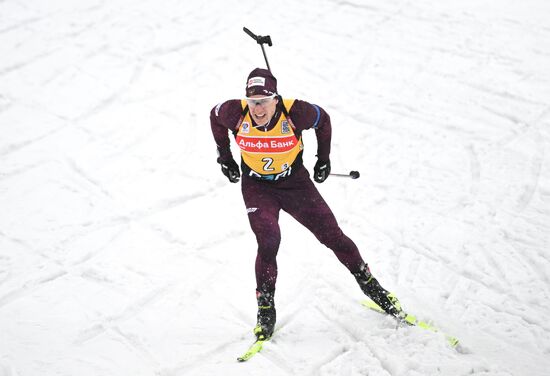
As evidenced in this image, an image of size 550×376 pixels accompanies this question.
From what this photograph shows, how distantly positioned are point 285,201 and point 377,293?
1136 mm

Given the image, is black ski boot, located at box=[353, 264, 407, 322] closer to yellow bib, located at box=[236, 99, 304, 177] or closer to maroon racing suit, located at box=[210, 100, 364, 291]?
maroon racing suit, located at box=[210, 100, 364, 291]

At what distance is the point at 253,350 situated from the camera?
14.7 feet

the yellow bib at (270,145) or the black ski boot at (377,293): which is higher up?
the yellow bib at (270,145)

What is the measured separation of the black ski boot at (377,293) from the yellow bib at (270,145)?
112 centimetres

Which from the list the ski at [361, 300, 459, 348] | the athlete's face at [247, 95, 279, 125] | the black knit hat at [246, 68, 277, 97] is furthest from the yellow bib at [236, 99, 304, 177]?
the ski at [361, 300, 459, 348]

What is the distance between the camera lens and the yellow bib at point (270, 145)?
170 inches

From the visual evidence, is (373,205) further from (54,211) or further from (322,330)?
(54,211)

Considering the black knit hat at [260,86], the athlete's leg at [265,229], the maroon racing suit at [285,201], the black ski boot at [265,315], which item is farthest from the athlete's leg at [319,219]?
the black knit hat at [260,86]

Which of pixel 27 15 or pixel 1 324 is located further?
pixel 27 15

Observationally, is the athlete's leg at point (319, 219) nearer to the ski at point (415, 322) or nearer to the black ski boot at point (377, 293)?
the black ski boot at point (377, 293)

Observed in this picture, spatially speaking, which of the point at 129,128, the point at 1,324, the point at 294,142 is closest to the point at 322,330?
the point at 294,142

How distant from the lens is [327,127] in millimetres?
4535

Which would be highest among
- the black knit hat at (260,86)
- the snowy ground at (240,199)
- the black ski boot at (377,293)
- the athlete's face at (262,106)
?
the black knit hat at (260,86)

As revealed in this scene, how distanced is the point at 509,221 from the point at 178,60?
698 centimetres
